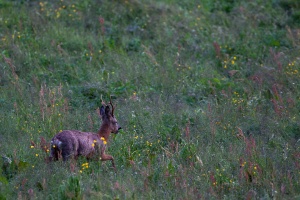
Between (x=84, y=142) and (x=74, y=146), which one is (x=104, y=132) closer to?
(x=84, y=142)

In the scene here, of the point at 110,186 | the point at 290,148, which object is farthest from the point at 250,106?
the point at 110,186

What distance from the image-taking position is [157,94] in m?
12.5

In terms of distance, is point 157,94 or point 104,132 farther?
→ point 157,94

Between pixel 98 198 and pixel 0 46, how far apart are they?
681 cm

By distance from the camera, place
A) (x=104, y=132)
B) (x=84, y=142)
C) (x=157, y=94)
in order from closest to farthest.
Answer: (x=84, y=142), (x=104, y=132), (x=157, y=94)

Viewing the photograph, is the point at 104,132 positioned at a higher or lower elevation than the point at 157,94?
higher

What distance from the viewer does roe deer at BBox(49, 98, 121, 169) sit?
8.95 meters

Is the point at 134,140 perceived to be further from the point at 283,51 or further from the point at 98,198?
the point at 283,51

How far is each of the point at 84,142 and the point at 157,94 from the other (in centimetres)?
354

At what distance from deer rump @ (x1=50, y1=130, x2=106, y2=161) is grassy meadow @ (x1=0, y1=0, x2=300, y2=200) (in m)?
0.16

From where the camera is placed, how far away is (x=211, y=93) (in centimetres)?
1270

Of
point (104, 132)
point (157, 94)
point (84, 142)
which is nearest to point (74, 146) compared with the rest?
point (84, 142)

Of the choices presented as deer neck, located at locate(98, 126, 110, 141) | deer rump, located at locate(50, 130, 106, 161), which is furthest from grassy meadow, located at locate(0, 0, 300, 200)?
deer neck, located at locate(98, 126, 110, 141)

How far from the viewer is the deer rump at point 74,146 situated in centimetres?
893
